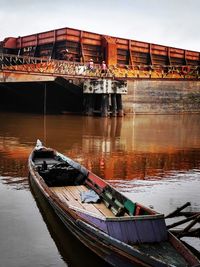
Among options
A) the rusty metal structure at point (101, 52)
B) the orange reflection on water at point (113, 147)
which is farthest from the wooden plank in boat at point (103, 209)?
the rusty metal structure at point (101, 52)

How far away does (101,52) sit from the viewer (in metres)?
38.2

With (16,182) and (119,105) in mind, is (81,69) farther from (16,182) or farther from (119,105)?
(16,182)

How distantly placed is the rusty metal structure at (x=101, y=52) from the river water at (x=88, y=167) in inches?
506

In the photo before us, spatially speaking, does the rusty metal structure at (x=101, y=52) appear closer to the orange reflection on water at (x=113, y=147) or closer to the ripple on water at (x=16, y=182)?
the orange reflection on water at (x=113, y=147)

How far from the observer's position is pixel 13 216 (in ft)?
24.2

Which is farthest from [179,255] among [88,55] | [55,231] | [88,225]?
[88,55]

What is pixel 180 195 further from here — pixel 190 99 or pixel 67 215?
pixel 190 99

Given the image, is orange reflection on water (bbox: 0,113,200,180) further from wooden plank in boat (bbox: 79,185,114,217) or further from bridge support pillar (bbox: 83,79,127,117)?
bridge support pillar (bbox: 83,79,127,117)

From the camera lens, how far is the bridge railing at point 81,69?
29047 millimetres

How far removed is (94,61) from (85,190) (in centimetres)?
3070

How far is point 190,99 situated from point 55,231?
3503 centimetres

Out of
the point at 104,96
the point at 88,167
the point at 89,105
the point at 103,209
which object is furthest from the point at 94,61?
the point at 103,209

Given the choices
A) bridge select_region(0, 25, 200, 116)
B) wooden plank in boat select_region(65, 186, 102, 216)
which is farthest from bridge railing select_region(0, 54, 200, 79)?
wooden plank in boat select_region(65, 186, 102, 216)

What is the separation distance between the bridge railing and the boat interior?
→ 58.5 feet
